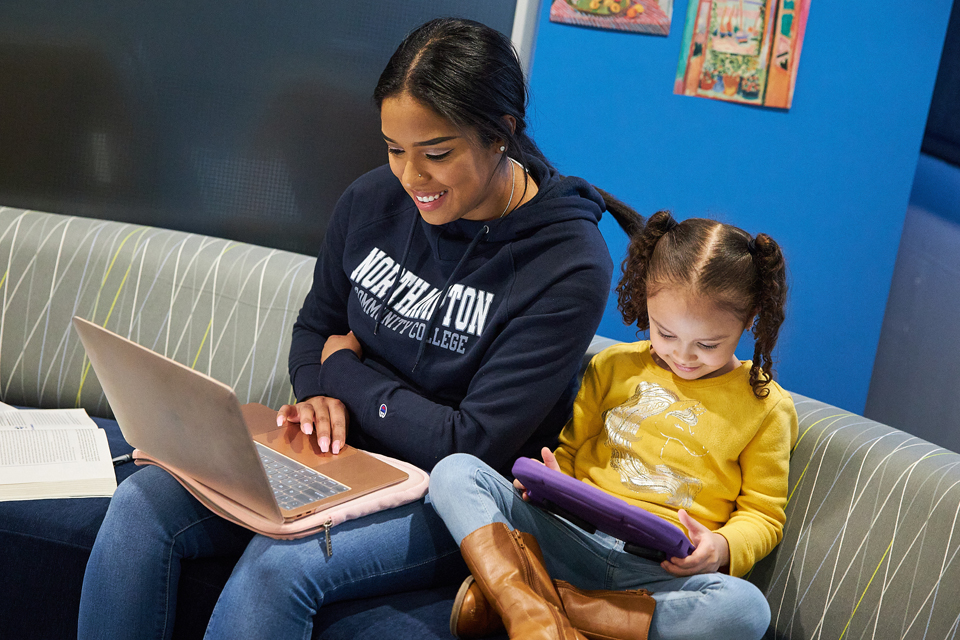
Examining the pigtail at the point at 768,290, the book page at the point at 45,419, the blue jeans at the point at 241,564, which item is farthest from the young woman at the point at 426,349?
the book page at the point at 45,419

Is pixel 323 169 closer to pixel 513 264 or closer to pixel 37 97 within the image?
pixel 37 97

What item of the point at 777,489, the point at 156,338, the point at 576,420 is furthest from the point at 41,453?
the point at 777,489

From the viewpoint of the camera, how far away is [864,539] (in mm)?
1333

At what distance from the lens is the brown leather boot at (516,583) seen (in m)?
1.11

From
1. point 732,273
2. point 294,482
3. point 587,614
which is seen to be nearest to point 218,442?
point 294,482

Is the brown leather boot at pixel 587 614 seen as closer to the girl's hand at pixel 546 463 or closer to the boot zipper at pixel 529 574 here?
the boot zipper at pixel 529 574

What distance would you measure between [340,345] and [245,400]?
449 mm

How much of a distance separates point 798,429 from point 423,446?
66cm

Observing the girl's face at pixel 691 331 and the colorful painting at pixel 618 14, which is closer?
the girl's face at pixel 691 331

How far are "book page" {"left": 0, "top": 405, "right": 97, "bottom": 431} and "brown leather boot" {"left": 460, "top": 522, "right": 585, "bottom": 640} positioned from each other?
1013 millimetres

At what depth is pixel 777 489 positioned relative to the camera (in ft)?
4.51

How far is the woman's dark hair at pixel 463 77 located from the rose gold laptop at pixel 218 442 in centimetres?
58

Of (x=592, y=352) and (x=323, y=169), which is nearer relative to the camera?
(x=592, y=352)

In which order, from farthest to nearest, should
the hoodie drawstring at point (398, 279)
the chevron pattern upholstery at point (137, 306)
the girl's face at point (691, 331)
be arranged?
the chevron pattern upholstery at point (137, 306), the hoodie drawstring at point (398, 279), the girl's face at point (691, 331)
